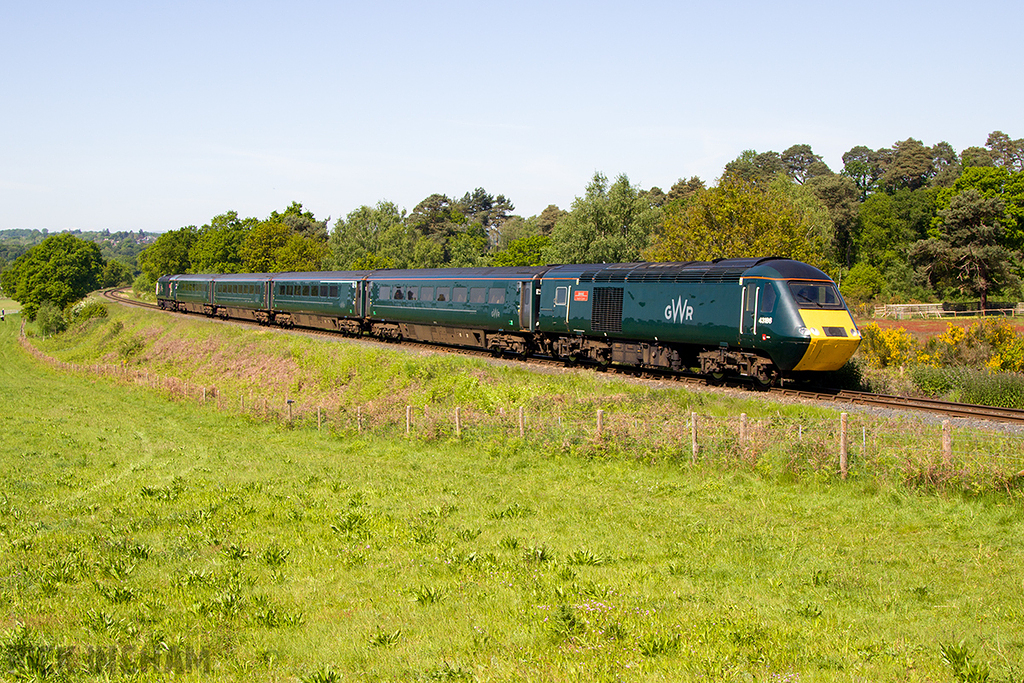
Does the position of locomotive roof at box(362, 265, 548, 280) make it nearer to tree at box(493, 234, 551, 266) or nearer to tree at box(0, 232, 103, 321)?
tree at box(493, 234, 551, 266)

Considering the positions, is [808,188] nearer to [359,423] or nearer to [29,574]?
[359,423]

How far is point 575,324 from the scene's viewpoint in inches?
1097

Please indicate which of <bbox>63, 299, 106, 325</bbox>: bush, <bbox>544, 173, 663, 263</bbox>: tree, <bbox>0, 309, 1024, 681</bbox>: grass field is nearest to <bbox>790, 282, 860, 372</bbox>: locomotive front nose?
<bbox>0, 309, 1024, 681</bbox>: grass field

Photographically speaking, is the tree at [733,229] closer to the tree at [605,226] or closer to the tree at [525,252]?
the tree at [605,226]

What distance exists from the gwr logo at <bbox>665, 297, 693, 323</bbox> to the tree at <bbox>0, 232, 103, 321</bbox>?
87281 millimetres

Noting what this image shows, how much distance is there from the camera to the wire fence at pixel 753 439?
13.4m

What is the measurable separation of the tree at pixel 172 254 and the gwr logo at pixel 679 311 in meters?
113

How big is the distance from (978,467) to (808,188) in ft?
288

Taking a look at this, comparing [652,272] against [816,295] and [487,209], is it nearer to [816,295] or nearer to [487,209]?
[816,295]

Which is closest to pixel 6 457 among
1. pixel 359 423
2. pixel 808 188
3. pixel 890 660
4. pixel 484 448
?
pixel 359 423

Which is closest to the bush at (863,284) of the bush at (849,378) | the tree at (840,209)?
the tree at (840,209)

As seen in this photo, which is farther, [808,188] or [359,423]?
[808,188]

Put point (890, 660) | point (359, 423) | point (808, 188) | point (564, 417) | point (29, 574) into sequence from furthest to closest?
1. point (808, 188)
2. point (359, 423)
3. point (564, 417)
4. point (29, 574)
5. point (890, 660)

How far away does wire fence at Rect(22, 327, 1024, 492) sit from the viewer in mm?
13445
